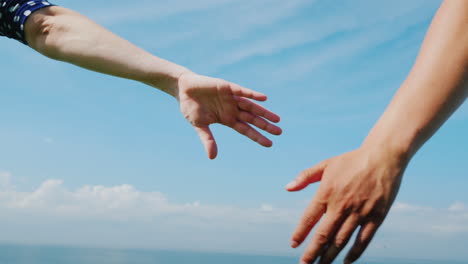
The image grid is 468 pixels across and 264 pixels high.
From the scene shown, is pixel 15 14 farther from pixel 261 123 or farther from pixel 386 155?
pixel 386 155

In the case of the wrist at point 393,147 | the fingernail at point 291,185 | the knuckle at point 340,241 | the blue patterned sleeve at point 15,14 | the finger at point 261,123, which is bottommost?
the knuckle at point 340,241

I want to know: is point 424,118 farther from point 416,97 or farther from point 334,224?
point 334,224

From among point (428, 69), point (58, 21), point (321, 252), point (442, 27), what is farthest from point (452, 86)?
point (58, 21)

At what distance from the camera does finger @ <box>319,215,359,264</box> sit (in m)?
2.44

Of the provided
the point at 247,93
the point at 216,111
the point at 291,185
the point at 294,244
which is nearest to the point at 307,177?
the point at 291,185

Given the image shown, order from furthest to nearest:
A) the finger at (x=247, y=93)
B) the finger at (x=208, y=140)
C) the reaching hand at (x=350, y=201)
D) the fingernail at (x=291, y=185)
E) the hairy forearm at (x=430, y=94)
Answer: the finger at (x=208, y=140) < the finger at (x=247, y=93) < the fingernail at (x=291, y=185) < the hairy forearm at (x=430, y=94) < the reaching hand at (x=350, y=201)

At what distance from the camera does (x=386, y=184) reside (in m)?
2.41

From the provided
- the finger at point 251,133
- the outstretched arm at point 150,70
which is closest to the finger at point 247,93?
the outstretched arm at point 150,70

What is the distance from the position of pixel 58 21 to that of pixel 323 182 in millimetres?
3384

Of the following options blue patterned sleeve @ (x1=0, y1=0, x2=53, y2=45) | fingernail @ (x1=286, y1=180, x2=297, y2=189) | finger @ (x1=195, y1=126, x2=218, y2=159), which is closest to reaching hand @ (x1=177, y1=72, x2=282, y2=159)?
finger @ (x1=195, y1=126, x2=218, y2=159)

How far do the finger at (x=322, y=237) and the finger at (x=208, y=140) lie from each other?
1.86 meters

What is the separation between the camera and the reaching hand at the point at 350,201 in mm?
2395

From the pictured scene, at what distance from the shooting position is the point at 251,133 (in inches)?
170

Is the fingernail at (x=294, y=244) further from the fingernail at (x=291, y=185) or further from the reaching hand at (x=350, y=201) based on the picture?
the fingernail at (x=291, y=185)
